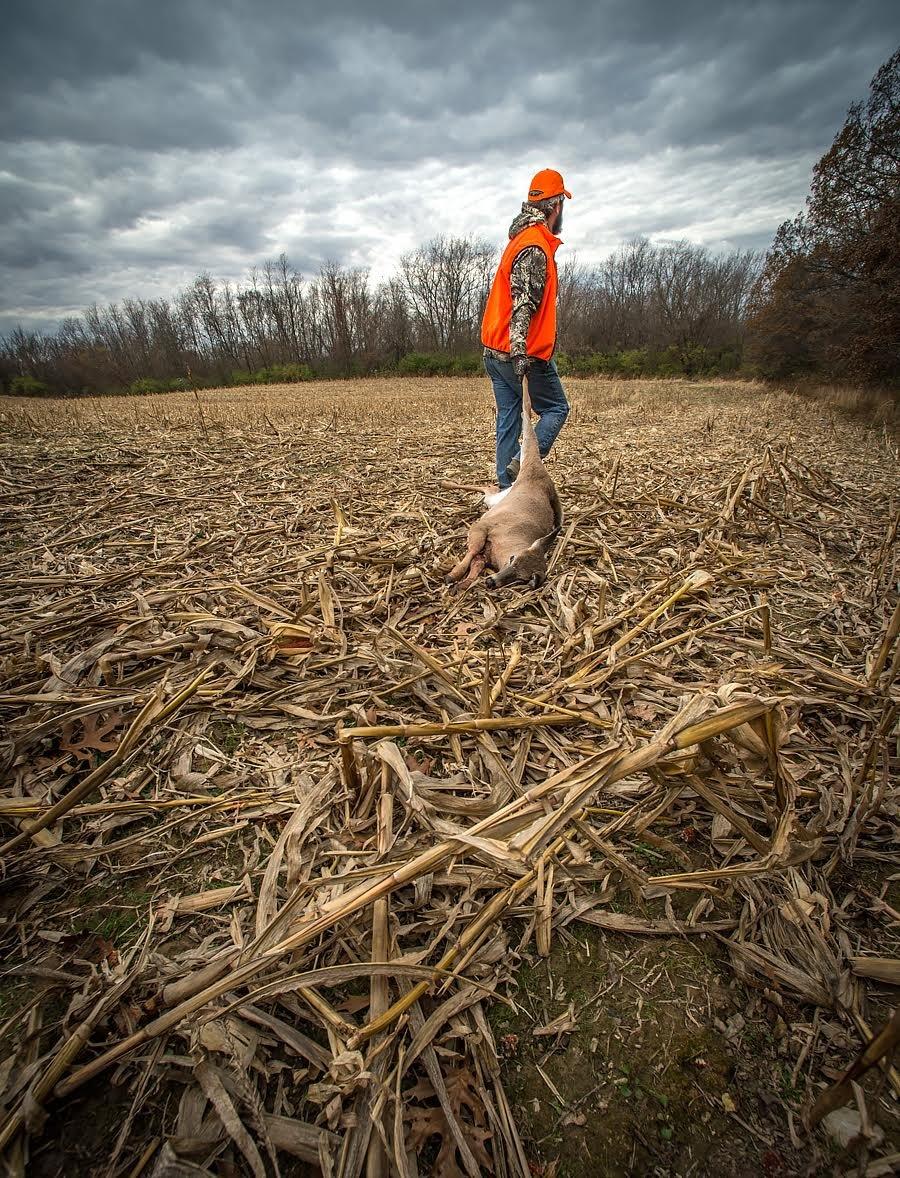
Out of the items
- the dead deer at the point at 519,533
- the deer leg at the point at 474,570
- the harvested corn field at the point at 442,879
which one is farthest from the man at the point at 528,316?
the harvested corn field at the point at 442,879

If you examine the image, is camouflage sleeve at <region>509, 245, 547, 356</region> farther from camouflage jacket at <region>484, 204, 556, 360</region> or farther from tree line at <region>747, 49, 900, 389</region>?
tree line at <region>747, 49, 900, 389</region>

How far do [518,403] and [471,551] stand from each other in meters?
2.04

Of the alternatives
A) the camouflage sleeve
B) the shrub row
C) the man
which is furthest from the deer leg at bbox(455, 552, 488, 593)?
the shrub row

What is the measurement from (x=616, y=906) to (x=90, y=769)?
6.18 ft

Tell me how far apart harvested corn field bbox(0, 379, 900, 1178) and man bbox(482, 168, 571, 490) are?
7.46ft

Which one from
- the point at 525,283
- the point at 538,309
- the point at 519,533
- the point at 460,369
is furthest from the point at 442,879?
the point at 460,369

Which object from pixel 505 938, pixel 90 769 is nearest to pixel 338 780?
pixel 505 938

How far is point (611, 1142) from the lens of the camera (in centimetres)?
100

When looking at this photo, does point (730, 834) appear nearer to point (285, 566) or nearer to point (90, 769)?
point (90, 769)

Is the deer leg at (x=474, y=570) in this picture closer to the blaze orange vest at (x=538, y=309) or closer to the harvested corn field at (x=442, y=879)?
the harvested corn field at (x=442, y=879)

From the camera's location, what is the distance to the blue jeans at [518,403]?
4355 millimetres

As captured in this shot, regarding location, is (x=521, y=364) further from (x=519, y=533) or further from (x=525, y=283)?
(x=519, y=533)

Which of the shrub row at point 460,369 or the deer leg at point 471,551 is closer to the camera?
the deer leg at point 471,551

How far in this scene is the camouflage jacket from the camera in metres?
3.94
